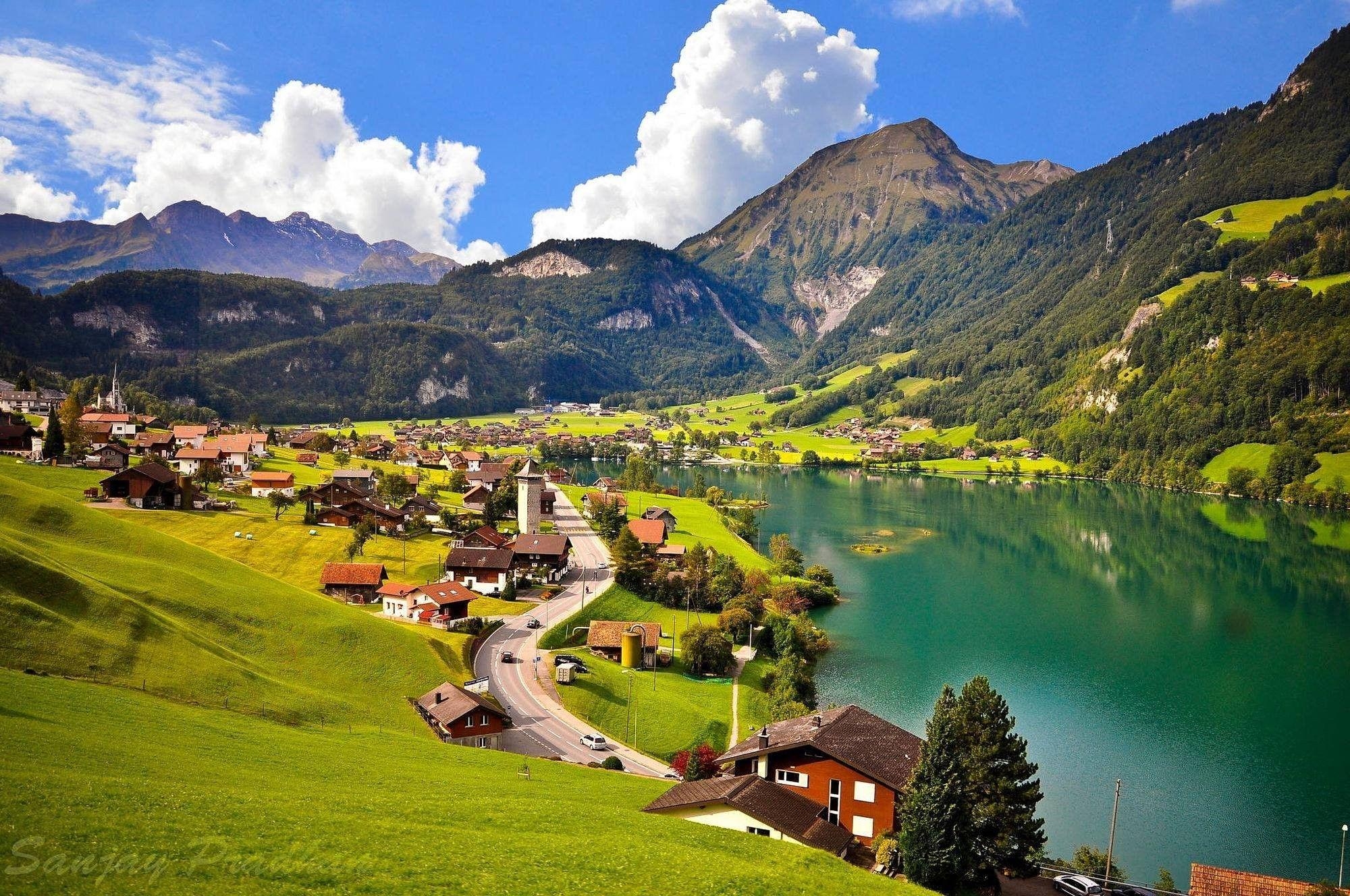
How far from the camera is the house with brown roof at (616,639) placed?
44031mm

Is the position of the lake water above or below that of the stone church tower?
below

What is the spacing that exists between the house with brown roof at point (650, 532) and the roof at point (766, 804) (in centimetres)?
4456

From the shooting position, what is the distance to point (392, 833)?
13.3 metres

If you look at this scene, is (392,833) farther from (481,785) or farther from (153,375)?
(153,375)

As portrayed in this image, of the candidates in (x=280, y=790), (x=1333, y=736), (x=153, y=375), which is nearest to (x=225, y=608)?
(x=280, y=790)

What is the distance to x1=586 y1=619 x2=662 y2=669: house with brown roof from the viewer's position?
4403 centimetres

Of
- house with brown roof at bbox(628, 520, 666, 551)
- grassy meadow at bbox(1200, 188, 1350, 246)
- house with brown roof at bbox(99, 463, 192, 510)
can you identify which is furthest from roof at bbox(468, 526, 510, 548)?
grassy meadow at bbox(1200, 188, 1350, 246)

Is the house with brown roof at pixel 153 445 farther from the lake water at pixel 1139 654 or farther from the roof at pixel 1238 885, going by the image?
the roof at pixel 1238 885

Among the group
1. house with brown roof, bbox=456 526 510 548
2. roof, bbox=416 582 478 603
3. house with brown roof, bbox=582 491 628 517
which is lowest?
roof, bbox=416 582 478 603

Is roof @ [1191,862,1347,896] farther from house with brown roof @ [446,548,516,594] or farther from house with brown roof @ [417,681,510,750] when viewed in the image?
house with brown roof @ [446,548,516,594]

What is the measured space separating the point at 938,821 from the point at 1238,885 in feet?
27.6

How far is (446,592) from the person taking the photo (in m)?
47.5

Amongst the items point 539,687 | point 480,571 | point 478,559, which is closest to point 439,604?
point 480,571

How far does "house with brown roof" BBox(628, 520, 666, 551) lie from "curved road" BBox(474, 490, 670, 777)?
7.92 m
